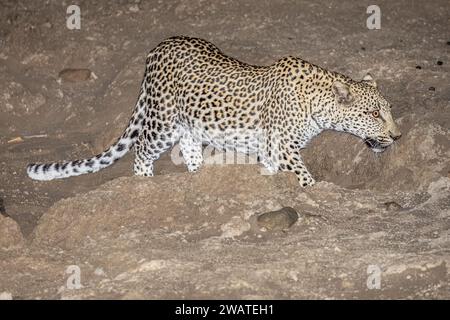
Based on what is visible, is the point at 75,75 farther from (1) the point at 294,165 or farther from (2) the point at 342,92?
(2) the point at 342,92

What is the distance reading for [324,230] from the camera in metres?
8.70

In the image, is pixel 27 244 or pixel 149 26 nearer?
pixel 27 244

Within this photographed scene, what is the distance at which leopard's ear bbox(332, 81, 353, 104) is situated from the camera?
32.8 ft

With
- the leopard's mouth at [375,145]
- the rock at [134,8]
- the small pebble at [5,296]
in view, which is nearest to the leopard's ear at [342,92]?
the leopard's mouth at [375,145]

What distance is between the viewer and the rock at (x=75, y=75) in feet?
46.9

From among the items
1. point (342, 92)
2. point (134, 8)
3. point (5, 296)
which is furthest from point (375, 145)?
point (134, 8)

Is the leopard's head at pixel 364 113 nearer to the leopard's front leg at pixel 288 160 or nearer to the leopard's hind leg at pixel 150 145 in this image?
the leopard's front leg at pixel 288 160

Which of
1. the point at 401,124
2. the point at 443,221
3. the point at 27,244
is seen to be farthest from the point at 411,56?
the point at 27,244

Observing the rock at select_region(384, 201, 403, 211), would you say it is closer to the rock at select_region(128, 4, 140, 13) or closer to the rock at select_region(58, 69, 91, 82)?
the rock at select_region(58, 69, 91, 82)

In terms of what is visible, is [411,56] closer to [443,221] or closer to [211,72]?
[211,72]

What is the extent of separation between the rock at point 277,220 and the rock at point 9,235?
2.10 metres

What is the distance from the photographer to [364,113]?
1013cm

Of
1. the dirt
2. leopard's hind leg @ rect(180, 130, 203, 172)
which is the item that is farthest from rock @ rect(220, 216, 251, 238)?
leopard's hind leg @ rect(180, 130, 203, 172)

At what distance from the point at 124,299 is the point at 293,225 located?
1.98 metres
